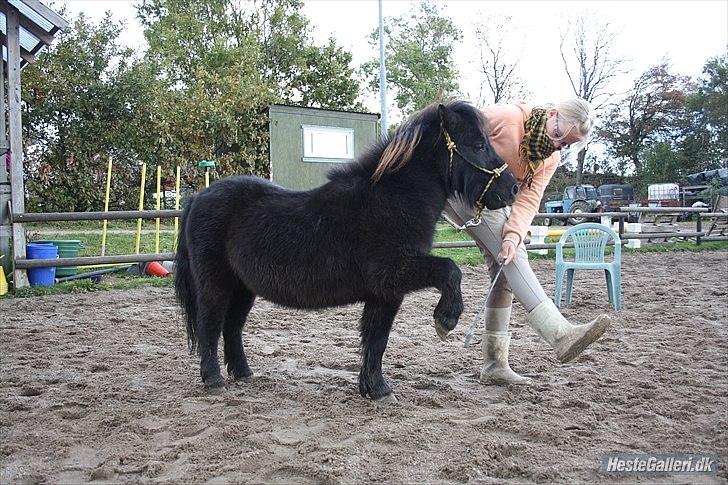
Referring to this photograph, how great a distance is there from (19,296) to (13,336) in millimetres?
2575

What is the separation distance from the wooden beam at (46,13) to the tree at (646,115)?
36.7m

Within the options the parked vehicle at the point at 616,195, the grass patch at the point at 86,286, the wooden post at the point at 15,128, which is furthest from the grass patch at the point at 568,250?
the parked vehicle at the point at 616,195

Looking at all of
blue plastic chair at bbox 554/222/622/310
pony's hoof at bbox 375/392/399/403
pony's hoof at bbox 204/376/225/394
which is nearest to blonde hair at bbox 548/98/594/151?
pony's hoof at bbox 375/392/399/403

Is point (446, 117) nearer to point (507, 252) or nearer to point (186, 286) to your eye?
point (507, 252)

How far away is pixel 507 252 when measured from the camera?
3584mm

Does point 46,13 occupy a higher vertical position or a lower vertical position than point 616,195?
higher

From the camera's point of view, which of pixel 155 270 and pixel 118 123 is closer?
pixel 155 270

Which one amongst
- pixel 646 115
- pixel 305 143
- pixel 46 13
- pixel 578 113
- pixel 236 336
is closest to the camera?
pixel 578 113

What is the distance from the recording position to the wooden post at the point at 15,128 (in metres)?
8.09

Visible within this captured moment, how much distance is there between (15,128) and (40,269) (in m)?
1.94

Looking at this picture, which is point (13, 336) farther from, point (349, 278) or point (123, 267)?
point (123, 267)

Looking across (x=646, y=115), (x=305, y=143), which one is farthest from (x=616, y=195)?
(x=305, y=143)

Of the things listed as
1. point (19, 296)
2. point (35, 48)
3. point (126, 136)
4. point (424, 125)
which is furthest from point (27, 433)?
point (126, 136)

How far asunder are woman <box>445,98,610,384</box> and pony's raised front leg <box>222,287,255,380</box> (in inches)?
60.7
